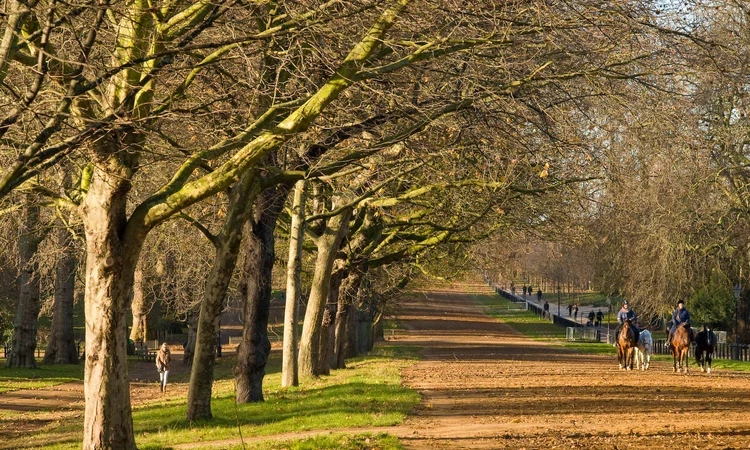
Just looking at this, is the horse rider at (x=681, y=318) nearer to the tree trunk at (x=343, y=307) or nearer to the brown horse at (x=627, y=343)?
the brown horse at (x=627, y=343)

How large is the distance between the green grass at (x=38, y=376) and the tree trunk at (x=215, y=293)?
15504 mm

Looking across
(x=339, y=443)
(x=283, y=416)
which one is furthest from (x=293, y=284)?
(x=339, y=443)

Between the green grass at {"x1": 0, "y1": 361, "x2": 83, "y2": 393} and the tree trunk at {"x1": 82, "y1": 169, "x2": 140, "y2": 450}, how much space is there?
65.0 feet

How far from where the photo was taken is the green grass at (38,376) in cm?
3578

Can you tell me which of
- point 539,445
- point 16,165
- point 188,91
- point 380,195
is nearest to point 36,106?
point 16,165

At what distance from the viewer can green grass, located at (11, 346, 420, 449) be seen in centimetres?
1767

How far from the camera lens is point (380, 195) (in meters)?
27.8

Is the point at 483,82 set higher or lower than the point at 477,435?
higher

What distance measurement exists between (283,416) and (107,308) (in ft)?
19.7

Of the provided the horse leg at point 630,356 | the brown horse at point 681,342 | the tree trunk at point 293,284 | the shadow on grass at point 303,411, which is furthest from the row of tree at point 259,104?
the horse leg at point 630,356

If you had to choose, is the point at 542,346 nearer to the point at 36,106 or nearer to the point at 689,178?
the point at 689,178

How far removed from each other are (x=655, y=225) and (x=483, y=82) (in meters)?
24.9

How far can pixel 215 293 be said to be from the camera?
62.5ft

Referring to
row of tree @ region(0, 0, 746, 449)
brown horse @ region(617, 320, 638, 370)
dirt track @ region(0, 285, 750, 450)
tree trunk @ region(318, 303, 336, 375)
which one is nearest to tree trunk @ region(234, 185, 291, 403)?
row of tree @ region(0, 0, 746, 449)
